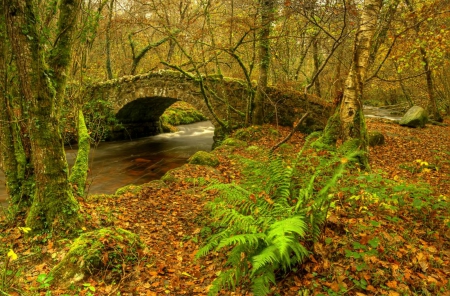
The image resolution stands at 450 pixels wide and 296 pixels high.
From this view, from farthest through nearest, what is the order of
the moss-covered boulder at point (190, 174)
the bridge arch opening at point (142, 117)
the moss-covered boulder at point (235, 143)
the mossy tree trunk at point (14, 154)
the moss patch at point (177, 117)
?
the moss patch at point (177, 117)
the bridge arch opening at point (142, 117)
the moss-covered boulder at point (235, 143)
the moss-covered boulder at point (190, 174)
the mossy tree trunk at point (14, 154)

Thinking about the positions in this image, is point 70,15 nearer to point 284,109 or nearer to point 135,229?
point 135,229

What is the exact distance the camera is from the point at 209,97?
1266 cm

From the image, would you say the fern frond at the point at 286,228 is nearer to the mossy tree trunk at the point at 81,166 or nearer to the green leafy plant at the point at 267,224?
the green leafy plant at the point at 267,224

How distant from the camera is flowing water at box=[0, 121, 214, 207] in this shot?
9.63 meters

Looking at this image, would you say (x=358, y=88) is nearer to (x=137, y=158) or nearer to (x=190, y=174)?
(x=190, y=174)

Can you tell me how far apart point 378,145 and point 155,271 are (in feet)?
25.8

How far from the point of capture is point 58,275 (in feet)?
10.8

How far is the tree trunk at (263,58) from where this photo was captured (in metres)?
8.86

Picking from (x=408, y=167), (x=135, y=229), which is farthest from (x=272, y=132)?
(x=135, y=229)

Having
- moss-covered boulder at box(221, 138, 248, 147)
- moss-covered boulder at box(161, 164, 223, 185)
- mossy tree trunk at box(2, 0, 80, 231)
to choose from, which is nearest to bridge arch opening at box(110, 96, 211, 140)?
moss-covered boulder at box(221, 138, 248, 147)

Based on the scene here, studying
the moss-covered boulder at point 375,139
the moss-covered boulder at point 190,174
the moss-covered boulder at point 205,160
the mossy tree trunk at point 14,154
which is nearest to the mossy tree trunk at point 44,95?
the mossy tree trunk at point 14,154

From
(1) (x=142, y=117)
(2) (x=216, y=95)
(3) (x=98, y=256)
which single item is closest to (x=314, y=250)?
(3) (x=98, y=256)

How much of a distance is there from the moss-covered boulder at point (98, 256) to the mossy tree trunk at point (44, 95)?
820 millimetres

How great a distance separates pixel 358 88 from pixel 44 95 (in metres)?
5.32
